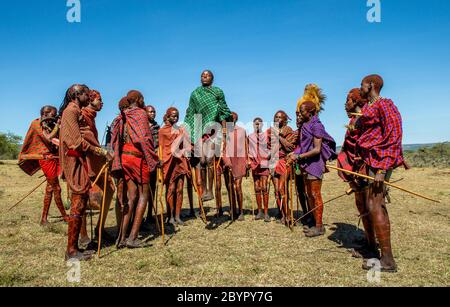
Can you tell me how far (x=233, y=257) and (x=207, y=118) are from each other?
3208mm

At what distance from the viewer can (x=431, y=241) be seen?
611 cm

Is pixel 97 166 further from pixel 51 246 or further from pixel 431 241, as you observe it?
pixel 431 241

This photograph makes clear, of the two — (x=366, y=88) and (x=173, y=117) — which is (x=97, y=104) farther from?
(x=366, y=88)

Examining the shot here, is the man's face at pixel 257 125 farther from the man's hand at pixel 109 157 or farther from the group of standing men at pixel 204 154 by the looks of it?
the man's hand at pixel 109 157

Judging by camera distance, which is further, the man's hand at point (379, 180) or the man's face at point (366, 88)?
the man's face at point (366, 88)

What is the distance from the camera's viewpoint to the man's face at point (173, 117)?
8.09 metres

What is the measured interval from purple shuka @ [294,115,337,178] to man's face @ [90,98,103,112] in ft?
12.1

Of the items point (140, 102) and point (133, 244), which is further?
point (140, 102)

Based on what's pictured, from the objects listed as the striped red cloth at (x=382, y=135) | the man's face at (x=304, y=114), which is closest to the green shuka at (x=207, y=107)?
the man's face at (x=304, y=114)

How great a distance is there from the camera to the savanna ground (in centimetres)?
432

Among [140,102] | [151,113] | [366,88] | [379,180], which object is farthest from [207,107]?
[379,180]

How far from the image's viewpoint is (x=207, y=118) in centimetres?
743
